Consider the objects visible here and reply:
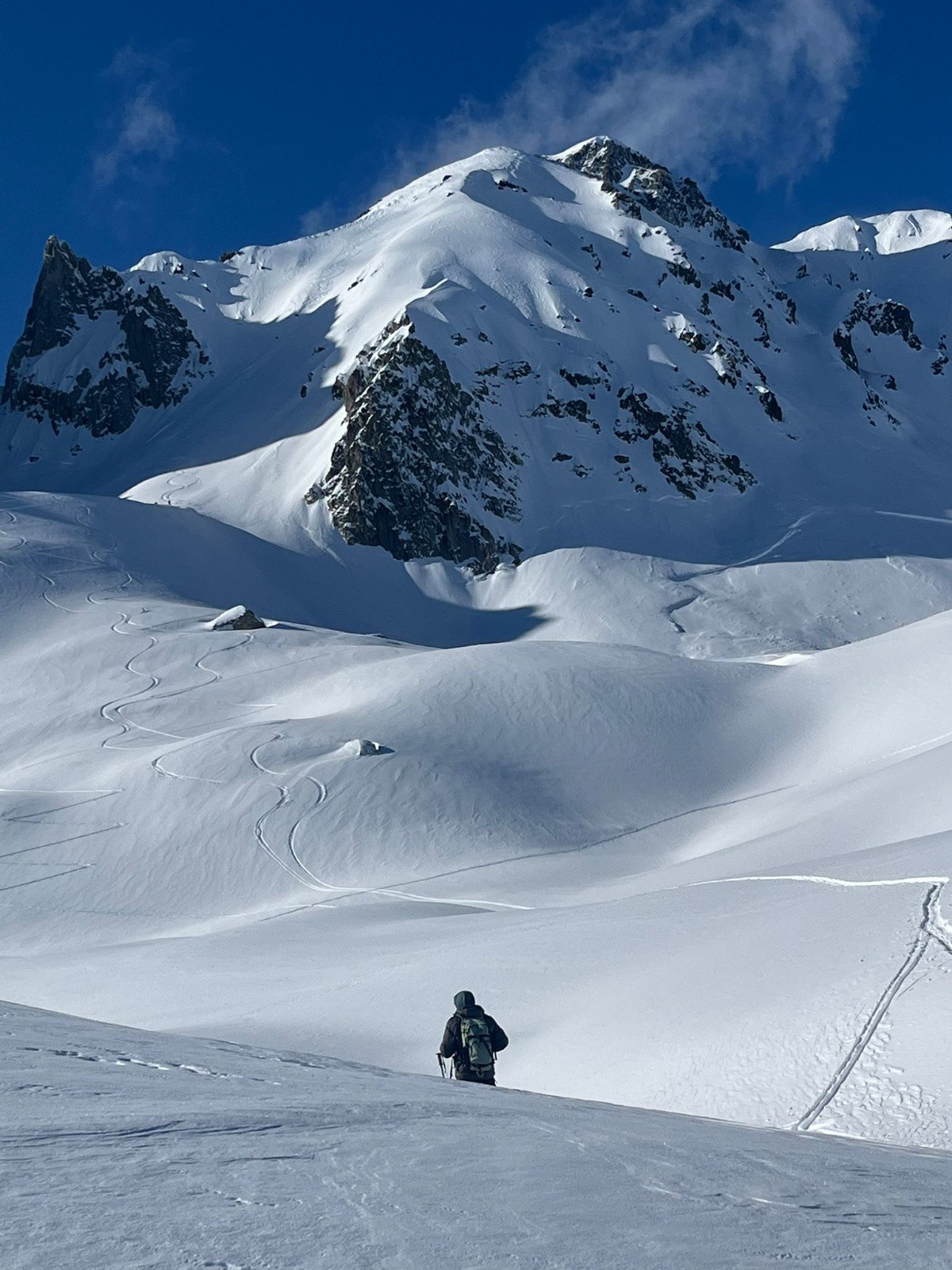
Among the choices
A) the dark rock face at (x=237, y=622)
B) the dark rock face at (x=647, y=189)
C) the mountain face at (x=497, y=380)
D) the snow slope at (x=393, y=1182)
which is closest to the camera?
the snow slope at (x=393, y=1182)

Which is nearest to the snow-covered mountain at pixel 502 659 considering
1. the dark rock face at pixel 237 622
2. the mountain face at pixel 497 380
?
the mountain face at pixel 497 380

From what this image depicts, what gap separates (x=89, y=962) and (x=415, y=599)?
5344 cm

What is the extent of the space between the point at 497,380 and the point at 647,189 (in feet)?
163

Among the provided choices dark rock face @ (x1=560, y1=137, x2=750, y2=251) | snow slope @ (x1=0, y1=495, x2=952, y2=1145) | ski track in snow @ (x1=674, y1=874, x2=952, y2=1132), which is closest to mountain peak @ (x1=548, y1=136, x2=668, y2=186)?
dark rock face @ (x1=560, y1=137, x2=750, y2=251)

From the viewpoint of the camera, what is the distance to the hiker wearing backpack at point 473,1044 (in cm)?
725

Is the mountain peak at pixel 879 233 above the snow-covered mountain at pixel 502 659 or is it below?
above

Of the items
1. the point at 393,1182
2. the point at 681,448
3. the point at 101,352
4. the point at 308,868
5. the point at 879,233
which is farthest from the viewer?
the point at 879,233

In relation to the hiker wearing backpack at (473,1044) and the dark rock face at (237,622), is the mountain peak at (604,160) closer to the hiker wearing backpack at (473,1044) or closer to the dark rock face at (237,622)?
the dark rock face at (237,622)

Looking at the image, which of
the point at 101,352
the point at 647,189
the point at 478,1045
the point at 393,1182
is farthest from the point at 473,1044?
the point at 647,189

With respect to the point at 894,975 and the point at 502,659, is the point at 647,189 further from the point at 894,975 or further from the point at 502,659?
the point at 894,975

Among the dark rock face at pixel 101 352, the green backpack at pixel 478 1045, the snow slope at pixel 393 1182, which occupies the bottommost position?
the snow slope at pixel 393 1182

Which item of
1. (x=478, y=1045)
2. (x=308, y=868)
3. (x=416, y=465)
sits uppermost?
(x=416, y=465)

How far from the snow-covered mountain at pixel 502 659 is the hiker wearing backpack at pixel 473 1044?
1.94 feet

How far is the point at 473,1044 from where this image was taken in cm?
729
